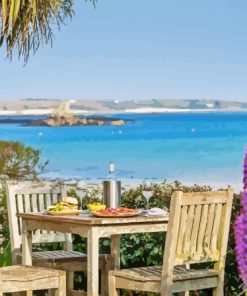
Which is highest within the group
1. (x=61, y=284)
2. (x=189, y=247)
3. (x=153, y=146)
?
(x=189, y=247)

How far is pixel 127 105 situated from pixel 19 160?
31.0 meters

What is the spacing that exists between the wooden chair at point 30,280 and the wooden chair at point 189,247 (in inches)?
11.4

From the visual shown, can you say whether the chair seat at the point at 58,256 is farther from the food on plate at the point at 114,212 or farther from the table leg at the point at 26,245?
the food on plate at the point at 114,212

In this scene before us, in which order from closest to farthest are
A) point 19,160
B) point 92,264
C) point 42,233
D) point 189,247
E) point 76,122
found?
point 189,247
point 92,264
point 42,233
point 19,160
point 76,122

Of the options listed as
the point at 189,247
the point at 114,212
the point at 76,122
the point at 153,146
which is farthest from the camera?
the point at 153,146

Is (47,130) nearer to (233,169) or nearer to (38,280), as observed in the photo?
(233,169)

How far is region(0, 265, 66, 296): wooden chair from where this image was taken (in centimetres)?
530

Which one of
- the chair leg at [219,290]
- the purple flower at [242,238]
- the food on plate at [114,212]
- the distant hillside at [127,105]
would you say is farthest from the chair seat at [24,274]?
the distant hillside at [127,105]

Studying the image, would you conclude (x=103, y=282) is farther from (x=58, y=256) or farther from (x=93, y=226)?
(x=93, y=226)

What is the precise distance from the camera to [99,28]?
4891cm

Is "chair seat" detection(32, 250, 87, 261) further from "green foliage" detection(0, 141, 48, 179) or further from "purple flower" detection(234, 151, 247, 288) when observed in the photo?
"green foliage" detection(0, 141, 48, 179)

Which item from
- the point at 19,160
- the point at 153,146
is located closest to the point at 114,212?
the point at 19,160

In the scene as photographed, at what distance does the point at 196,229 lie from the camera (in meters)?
5.27

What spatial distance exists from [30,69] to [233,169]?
13175mm
